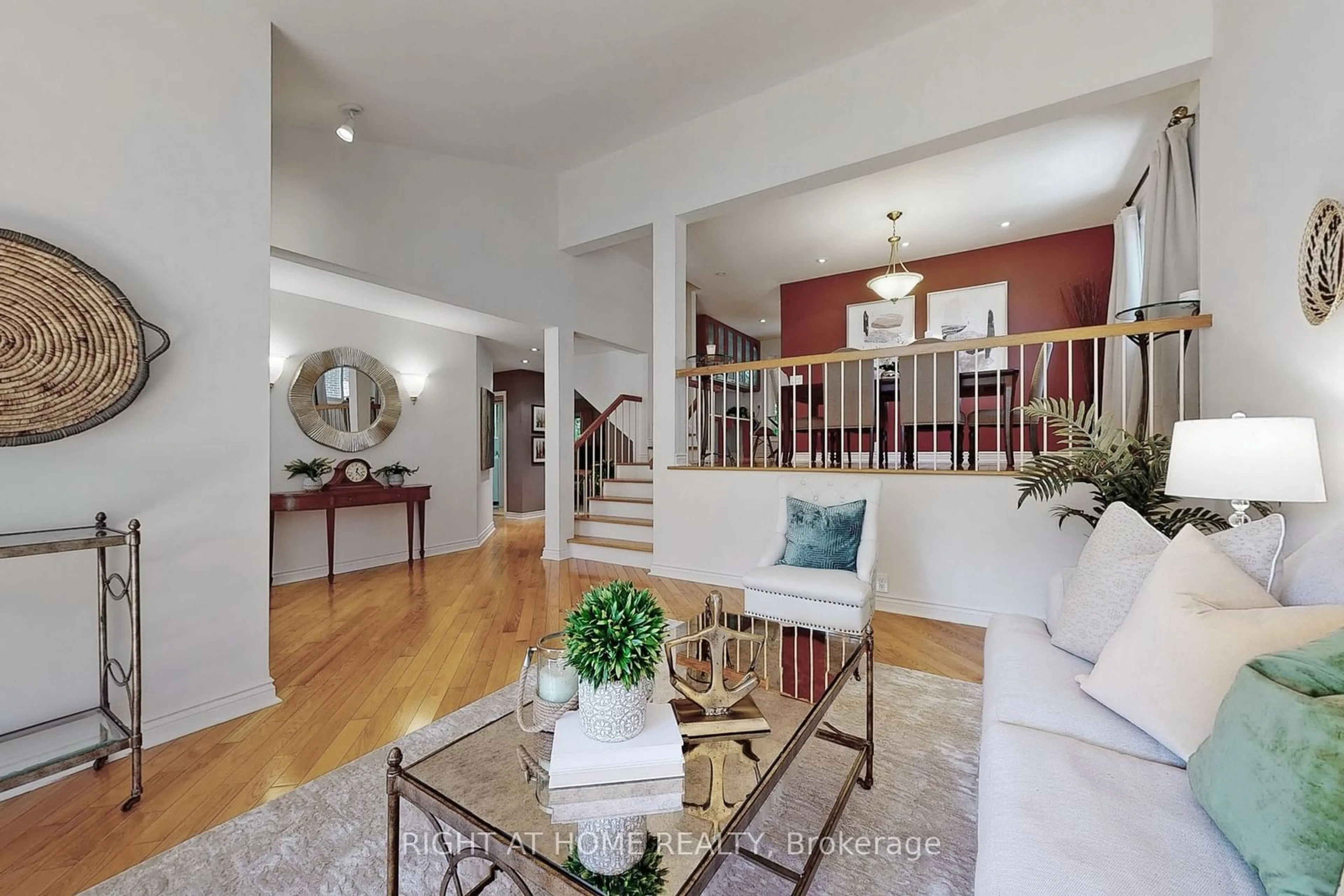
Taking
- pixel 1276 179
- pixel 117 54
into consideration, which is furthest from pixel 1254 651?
pixel 117 54

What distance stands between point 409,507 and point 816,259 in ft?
16.8

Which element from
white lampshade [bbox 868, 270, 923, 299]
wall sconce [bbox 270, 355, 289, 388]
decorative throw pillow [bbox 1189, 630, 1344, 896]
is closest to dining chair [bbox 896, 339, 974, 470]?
white lampshade [bbox 868, 270, 923, 299]

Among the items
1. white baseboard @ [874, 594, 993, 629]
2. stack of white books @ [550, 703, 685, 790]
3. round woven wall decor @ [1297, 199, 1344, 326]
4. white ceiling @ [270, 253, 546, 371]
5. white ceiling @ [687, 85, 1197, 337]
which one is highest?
white ceiling @ [687, 85, 1197, 337]

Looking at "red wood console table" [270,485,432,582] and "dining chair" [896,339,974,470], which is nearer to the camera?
"dining chair" [896,339,974,470]

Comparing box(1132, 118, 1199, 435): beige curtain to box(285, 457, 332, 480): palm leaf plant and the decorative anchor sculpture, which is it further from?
box(285, 457, 332, 480): palm leaf plant

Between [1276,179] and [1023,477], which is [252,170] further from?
[1276,179]

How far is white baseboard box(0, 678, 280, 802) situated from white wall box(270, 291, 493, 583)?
2243 mm

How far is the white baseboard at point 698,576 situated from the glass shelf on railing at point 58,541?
3.26 meters

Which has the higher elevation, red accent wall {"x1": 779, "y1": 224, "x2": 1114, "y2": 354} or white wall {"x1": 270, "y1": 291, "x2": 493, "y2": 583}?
red accent wall {"x1": 779, "y1": 224, "x2": 1114, "y2": 354}

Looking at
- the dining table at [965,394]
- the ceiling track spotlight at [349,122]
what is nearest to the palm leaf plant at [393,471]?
the ceiling track spotlight at [349,122]

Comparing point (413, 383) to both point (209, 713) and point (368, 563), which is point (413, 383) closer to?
point (368, 563)

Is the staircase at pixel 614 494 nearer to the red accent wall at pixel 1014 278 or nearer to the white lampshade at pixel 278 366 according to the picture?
the white lampshade at pixel 278 366

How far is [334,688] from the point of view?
239 cm

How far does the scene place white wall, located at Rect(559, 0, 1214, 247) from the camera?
2863mm
